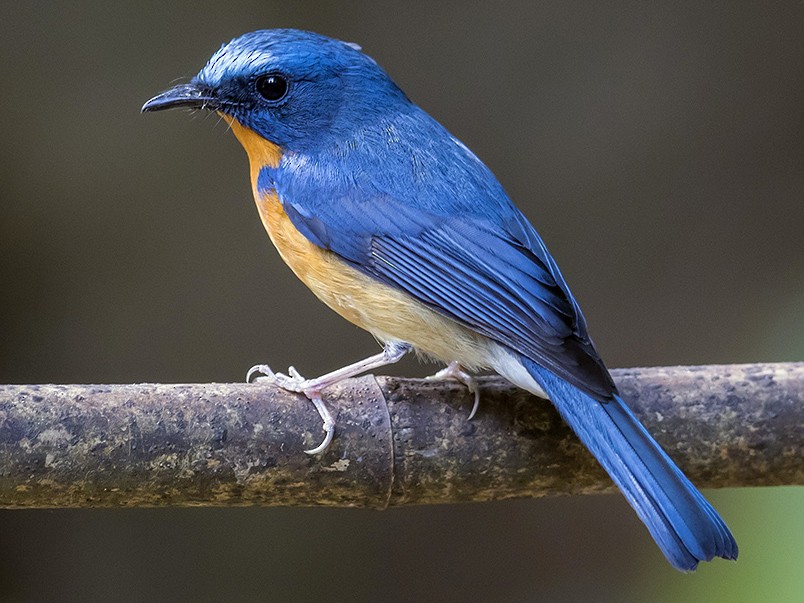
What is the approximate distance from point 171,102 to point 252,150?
29 cm

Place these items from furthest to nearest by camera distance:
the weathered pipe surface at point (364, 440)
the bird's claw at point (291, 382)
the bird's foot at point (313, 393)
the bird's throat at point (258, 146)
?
the bird's throat at point (258, 146), the bird's claw at point (291, 382), the bird's foot at point (313, 393), the weathered pipe surface at point (364, 440)

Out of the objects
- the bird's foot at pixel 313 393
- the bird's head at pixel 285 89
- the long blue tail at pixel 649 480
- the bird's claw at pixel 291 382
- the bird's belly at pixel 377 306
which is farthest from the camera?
the bird's head at pixel 285 89

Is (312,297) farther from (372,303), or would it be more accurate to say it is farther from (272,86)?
(372,303)

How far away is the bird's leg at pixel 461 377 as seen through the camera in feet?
9.74

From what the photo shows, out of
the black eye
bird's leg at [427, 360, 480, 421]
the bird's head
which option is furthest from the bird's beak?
bird's leg at [427, 360, 480, 421]

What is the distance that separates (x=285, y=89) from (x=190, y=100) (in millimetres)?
290

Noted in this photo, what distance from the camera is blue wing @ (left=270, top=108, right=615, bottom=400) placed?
287cm

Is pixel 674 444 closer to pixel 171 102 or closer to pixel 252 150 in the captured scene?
pixel 252 150

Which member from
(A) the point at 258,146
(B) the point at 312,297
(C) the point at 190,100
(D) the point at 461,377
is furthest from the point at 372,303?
(B) the point at 312,297

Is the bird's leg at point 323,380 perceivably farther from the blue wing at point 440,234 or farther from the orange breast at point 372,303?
the blue wing at point 440,234

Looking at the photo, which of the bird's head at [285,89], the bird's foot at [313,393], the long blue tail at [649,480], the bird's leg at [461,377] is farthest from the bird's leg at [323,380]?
the bird's head at [285,89]

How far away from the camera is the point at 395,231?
3.12m

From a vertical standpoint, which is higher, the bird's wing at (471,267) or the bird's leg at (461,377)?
the bird's wing at (471,267)

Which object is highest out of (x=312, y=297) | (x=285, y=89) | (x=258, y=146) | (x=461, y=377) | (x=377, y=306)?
(x=285, y=89)
